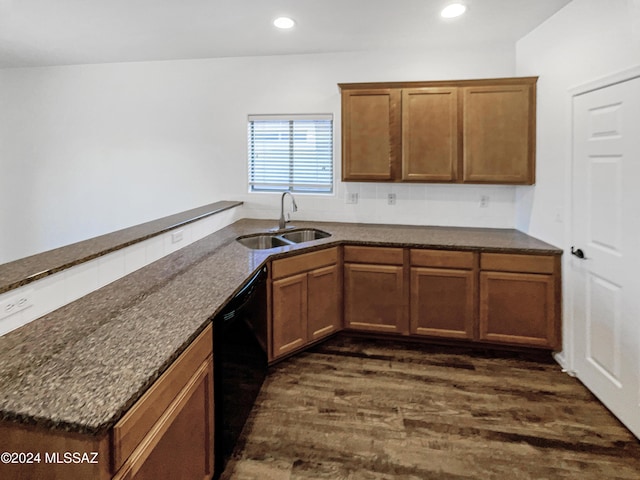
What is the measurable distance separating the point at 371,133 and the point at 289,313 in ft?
5.63

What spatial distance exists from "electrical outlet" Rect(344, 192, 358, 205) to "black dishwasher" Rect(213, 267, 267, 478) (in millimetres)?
1716

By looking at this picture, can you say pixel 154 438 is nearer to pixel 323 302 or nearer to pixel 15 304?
pixel 15 304

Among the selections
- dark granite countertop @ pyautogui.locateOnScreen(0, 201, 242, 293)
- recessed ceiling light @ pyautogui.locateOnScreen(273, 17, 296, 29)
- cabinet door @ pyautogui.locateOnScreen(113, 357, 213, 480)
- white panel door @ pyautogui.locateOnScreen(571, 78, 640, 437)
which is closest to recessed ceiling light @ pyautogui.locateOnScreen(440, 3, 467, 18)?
white panel door @ pyautogui.locateOnScreen(571, 78, 640, 437)

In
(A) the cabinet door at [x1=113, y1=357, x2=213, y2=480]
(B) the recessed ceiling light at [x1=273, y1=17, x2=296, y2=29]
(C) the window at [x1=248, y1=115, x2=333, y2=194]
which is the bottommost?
(A) the cabinet door at [x1=113, y1=357, x2=213, y2=480]

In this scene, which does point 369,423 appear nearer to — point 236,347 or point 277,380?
point 277,380

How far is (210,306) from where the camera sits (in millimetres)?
1679

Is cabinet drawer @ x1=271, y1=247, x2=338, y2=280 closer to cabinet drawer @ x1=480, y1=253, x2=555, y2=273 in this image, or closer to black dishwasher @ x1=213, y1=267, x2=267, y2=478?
black dishwasher @ x1=213, y1=267, x2=267, y2=478

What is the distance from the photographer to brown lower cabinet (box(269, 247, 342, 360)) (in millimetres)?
2770

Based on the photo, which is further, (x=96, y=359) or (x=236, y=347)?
(x=236, y=347)

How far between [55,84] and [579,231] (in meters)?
5.13

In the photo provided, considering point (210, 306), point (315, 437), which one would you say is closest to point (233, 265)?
point (210, 306)

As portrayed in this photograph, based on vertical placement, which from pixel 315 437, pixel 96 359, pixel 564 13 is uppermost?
pixel 564 13

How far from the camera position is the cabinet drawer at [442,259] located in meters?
3.03

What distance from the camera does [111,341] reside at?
135cm
